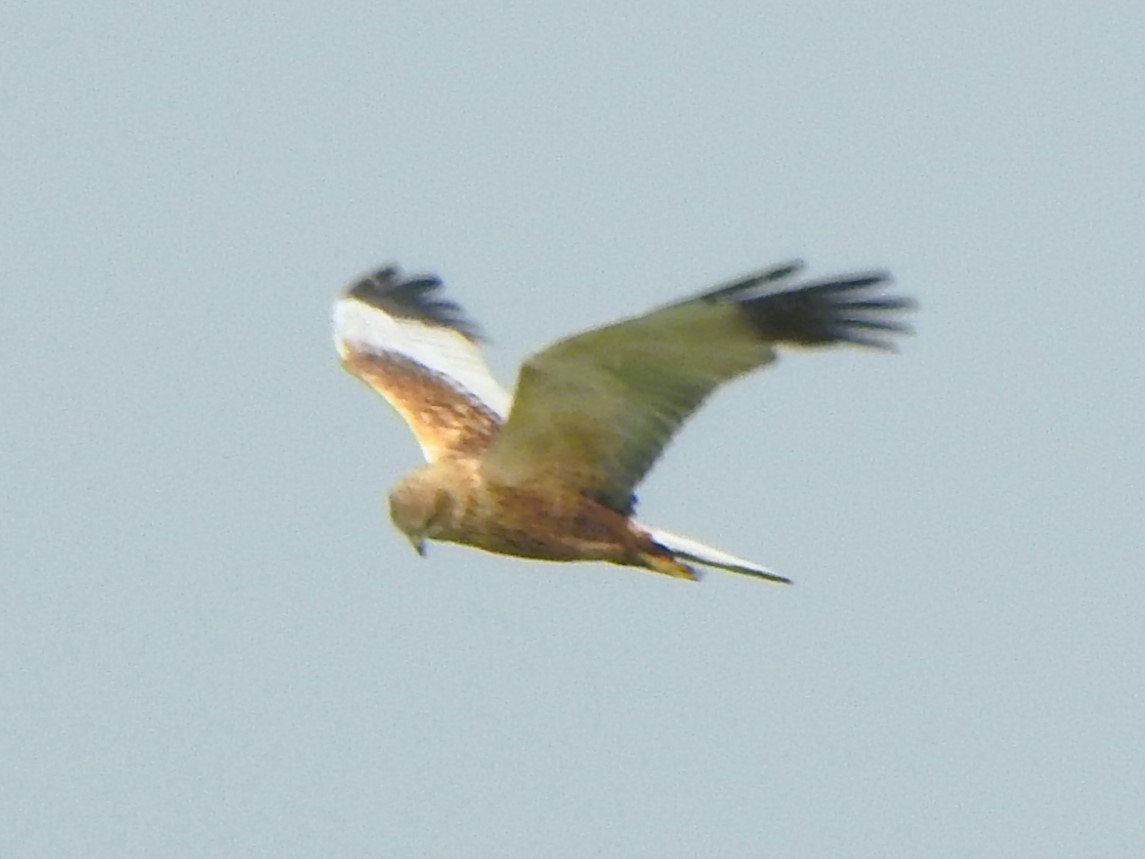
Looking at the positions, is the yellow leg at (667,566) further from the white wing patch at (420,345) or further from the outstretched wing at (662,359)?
the white wing patch at (420,345)

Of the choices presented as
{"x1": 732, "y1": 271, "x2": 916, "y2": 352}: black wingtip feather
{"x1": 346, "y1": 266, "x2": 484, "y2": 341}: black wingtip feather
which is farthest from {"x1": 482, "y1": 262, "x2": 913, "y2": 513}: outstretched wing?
{"x1": 346, "y1": 266, "x2": 484, "y2": 341}: black wingtip feather

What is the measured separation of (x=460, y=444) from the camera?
34.9ft

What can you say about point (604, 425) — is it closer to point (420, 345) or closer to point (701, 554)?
point (701, 554)

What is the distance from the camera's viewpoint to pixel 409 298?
1252cm

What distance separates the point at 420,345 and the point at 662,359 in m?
2.97

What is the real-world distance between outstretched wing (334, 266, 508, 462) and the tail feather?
3.22ft

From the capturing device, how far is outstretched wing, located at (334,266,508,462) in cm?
1090

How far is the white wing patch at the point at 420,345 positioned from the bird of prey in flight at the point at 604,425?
545 mm

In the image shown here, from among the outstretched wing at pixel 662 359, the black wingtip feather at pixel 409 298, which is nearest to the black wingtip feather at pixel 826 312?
the outstretched wing at pixel 662 359

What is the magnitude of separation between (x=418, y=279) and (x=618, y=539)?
3168 millimetres

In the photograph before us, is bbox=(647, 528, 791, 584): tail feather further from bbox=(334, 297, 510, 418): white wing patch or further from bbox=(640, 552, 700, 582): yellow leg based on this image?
bbox=(334, 297, 510, 418): white wing patch

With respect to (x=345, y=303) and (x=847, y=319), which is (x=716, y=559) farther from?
(x=345, y=303)

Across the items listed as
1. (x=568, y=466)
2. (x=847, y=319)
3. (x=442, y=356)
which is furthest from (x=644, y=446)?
(x=442, y=356)

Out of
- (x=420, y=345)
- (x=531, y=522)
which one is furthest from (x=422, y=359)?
(x=531, y=522)
